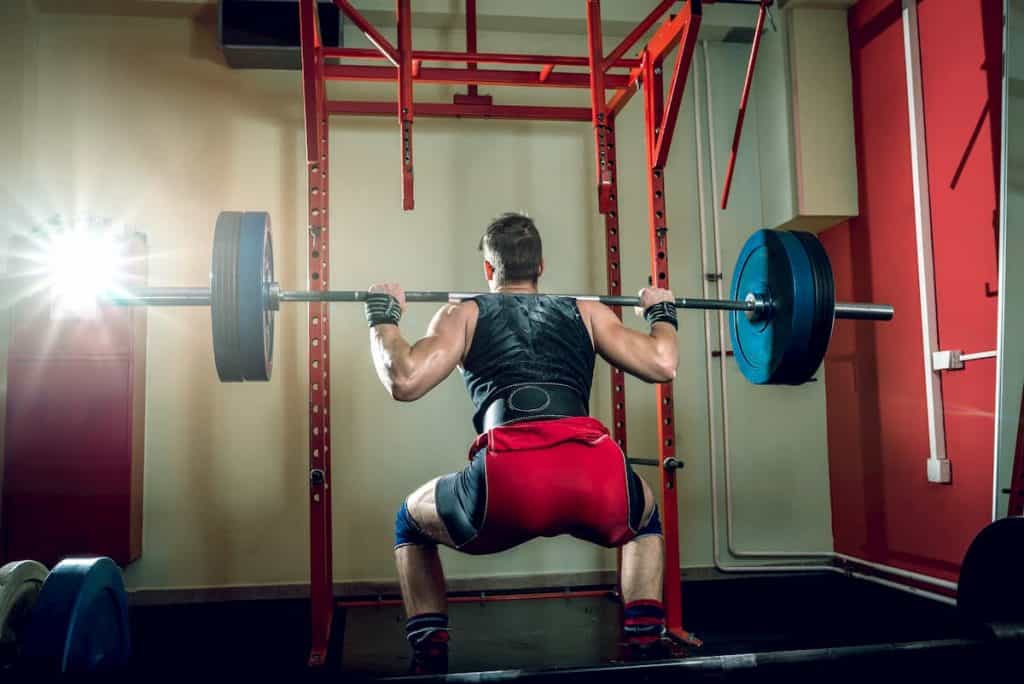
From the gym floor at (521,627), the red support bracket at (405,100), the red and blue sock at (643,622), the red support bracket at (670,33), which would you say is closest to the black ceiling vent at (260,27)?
the red support bracket at (405,100)

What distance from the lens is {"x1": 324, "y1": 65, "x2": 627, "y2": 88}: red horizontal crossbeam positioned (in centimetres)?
263

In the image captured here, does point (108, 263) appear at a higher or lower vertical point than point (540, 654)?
higher

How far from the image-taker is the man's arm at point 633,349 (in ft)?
6.51

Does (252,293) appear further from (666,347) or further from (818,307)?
(818,307)

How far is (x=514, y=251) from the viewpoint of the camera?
200cm

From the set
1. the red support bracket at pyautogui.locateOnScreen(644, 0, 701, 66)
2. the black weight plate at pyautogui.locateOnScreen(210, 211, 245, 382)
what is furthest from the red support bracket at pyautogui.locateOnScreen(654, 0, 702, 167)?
the black weight plate at pyautogui.locateOnScreen(210, 211, 245, 382)

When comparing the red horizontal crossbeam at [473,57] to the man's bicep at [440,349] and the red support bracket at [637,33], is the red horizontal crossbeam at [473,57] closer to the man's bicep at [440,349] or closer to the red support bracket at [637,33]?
the red support bracket at [637,33]

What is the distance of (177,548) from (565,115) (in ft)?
7.52

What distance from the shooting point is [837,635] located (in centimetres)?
233

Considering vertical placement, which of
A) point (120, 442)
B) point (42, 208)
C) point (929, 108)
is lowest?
point (120, 442)

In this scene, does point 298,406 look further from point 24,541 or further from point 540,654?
point 540,654

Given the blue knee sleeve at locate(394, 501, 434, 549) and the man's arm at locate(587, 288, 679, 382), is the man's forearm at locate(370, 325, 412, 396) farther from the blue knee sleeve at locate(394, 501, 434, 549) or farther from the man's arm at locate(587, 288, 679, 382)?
the man's arm at locate(587, 288, 679, 382)

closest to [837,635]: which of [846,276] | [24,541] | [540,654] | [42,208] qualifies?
[540,654]

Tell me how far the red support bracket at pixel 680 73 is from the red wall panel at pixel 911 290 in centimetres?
100
